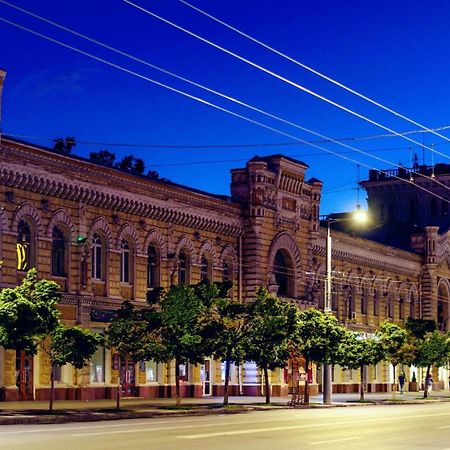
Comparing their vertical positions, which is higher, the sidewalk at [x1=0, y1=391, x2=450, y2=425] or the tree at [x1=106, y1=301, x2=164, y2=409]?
the tree at [x1=106, y1=301, x2=164, y2=409]

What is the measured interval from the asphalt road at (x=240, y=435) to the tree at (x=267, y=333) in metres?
13.6

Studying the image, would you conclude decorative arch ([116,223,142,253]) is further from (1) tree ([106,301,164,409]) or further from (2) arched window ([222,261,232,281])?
(2) arched window ([222,261,232,281])

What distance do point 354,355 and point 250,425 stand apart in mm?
25607

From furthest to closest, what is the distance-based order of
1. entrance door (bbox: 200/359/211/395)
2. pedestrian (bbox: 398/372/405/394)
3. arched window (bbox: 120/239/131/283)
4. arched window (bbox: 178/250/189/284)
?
1. pedestrian (bbox: 398/372/405/394)
2. entrance door (bbox: 200/359/211/395)
3. arched window (bbox: 178/250/189/284)
4. arched window (bbox: 120/239/131/283)

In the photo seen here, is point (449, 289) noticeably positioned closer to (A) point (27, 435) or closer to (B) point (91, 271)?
(B) point (91, 271)

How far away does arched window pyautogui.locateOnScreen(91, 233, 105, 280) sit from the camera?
4812 cm

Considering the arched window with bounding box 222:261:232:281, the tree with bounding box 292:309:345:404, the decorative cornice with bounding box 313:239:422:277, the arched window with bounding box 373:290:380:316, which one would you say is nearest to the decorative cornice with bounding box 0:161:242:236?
the arched window with bounding box 222:261:232:281

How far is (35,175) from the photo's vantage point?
43.8 meters

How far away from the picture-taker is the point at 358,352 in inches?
2174

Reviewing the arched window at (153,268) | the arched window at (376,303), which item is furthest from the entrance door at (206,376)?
the arched window at (376,303)

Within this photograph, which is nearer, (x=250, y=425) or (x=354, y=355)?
(x=250, y=425)

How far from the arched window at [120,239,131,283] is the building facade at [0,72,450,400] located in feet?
0.21

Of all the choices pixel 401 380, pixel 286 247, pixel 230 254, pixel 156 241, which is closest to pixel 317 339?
pixel 156 241

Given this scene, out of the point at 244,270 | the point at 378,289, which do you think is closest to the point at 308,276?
the point at 244,270
